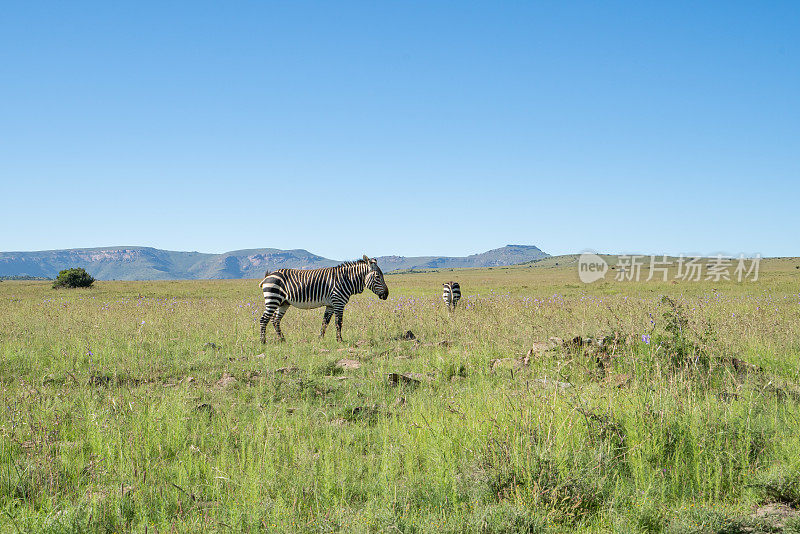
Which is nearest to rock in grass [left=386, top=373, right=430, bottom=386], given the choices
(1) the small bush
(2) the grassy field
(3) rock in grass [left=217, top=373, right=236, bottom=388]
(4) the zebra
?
(2) the grassy field

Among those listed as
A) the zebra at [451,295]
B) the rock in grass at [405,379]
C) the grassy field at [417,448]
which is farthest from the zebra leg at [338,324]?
the zebra at [451,295]

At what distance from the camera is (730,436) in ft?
15.0

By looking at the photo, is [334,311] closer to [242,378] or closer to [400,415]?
[242,378]

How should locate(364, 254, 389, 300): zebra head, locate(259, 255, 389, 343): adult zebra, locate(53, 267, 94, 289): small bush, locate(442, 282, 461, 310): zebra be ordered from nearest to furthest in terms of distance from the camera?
locate(259, 255, 389, 343): adult zebra
locate(364, 254, 389, 300): zebra head
locate(442, 282, 461, 310): zebra
locate(53, 267, 94, 289): small bush

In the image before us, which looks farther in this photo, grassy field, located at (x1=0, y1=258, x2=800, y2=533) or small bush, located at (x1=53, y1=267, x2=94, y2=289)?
small bush, located at (x1=53, y1=267, x2=94, y2=289)

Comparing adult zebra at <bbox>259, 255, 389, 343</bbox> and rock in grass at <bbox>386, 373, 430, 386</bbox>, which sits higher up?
adult zebra at <bbox>259, 255, 389, 343</bbox>

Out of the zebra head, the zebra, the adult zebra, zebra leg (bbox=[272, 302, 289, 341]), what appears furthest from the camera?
the zebra

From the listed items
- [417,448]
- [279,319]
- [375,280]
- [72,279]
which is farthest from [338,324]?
[72,279]

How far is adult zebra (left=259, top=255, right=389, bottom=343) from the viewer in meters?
12.9

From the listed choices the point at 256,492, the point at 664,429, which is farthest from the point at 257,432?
the point at 664,429

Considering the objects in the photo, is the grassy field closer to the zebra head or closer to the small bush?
the zebra head

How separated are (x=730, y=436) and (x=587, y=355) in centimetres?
359

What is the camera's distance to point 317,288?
1321 centimetres

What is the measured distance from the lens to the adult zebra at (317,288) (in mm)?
12891
